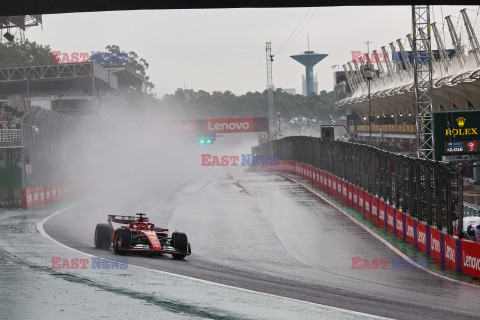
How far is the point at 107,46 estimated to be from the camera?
176m

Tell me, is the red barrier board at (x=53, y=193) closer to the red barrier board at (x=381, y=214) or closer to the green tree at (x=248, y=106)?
the red barrier board at (x=381, y=214)

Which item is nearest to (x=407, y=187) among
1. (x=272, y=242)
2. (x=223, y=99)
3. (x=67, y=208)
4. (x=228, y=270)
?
(x=272, y=242)

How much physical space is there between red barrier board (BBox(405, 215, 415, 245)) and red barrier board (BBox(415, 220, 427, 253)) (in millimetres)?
594

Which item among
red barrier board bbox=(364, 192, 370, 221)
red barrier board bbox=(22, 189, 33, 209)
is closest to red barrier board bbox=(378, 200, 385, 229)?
red barrier board bbox=(364, 192, 370, 221)

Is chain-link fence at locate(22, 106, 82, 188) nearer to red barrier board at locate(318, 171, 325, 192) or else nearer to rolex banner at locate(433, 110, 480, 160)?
red barrier board at locate(318, 171, 325, 192)

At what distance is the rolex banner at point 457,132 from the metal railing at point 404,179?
10.5 ft

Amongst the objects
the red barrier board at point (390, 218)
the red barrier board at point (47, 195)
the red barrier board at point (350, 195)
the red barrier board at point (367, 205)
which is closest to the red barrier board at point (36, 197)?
the red barrier board at point (47, 195)

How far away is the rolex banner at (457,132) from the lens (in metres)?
30.2

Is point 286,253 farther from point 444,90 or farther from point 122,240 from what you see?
point 444,90

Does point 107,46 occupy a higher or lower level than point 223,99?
higher

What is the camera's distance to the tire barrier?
3494 centimetres

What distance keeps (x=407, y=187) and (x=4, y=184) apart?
21147mm

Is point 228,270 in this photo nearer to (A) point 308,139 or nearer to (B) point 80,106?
(A) point 308,139

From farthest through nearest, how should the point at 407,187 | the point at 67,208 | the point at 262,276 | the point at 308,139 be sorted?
the point at 308,139
the point at 67,208
the point at 407,187
the point at 262,276
